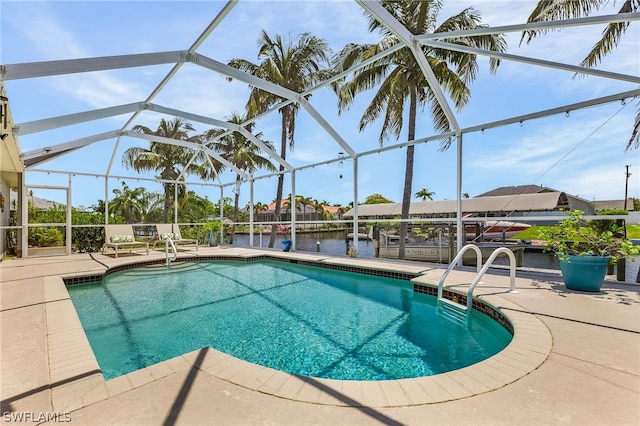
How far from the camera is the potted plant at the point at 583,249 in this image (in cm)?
426

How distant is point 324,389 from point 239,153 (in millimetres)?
13528

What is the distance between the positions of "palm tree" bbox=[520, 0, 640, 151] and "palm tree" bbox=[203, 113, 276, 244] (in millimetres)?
10473

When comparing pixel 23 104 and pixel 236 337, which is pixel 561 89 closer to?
pixel 236 337

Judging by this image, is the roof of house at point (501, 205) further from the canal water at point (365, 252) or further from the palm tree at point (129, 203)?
the palm tree at point (129, 203)

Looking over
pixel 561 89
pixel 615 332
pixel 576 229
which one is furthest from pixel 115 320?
pixel 561 89

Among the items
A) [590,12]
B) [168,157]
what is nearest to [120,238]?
[168,157]

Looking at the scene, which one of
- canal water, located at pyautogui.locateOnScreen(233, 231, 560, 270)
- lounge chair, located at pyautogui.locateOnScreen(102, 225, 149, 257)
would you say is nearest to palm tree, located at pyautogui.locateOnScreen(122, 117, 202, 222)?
canal water, located at pyautogui.locateOnScreen(233, 231, 560, 270)

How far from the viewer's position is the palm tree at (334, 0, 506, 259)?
9.02 metres

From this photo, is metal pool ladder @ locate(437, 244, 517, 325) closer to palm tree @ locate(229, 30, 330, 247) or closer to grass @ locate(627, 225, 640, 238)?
grass @ locate(627, 225, 640, 238)

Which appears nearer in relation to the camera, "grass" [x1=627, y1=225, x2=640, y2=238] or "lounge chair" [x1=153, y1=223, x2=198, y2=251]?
"grass" [x1=627, y1=225, x2=640, y2=238]

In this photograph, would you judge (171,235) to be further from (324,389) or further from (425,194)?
(425,194)

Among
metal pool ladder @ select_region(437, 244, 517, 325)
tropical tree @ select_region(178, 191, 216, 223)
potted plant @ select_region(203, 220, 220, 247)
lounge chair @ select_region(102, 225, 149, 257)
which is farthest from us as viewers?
tropical tree @ select_region(178, 191, 216, 223)

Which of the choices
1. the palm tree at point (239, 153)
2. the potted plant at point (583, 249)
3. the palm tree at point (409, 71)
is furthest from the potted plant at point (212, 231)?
the potted plant at point (583, 249)

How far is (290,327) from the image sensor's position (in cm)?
404
